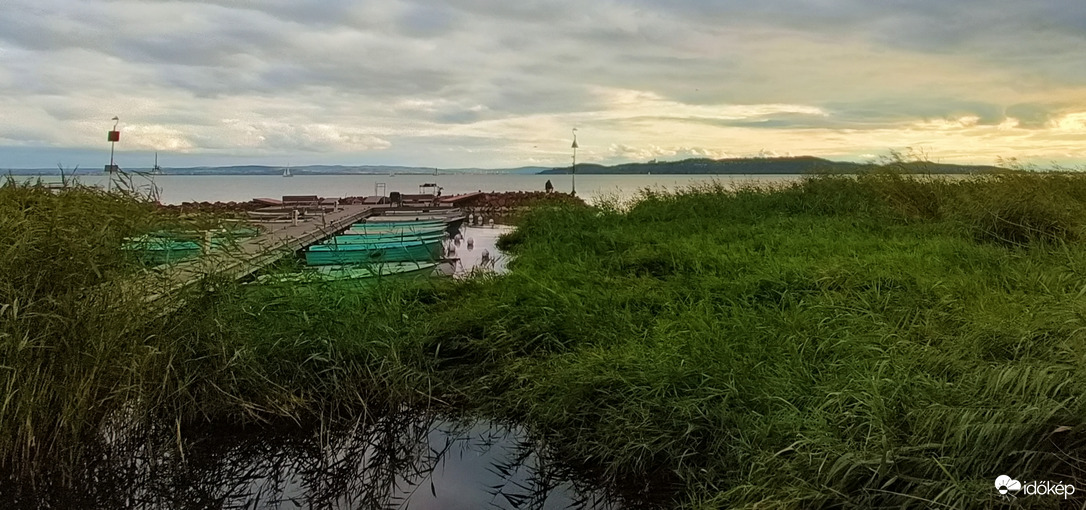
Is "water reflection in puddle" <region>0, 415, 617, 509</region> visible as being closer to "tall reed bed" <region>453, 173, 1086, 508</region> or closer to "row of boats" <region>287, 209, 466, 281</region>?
"tall reed bed" <region>453, 173, 1086, 508</region>

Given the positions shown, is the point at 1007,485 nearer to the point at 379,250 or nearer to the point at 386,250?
the point at 379,250

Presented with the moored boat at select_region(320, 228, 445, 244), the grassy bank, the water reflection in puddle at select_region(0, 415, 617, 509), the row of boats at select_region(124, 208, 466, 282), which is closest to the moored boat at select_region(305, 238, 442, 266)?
the row of boats at select_region(124, 208, 466, 282)

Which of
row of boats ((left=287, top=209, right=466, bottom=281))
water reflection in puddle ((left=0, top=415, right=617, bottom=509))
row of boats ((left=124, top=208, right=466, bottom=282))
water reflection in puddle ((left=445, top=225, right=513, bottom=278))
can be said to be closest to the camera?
water reflection in puddle ((left=0, top=415, right=617, bottom=509))

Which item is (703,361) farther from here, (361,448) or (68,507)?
(68,507)

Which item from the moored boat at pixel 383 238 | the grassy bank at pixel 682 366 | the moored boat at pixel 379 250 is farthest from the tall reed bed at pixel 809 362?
the moored boat at pixel 383 238

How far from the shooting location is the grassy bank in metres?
2.94

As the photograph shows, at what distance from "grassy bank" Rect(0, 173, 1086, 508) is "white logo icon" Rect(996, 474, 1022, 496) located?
0.04 metres

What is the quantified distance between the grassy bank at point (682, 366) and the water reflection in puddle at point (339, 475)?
0.20 metres

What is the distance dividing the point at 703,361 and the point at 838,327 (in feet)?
3.66

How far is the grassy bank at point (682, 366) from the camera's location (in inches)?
116

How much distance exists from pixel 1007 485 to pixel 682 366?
1.85 m

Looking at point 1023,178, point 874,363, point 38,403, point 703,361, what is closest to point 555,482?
point 703,361

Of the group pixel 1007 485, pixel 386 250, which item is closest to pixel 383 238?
pixel 386 250

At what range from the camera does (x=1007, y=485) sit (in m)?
2.60
